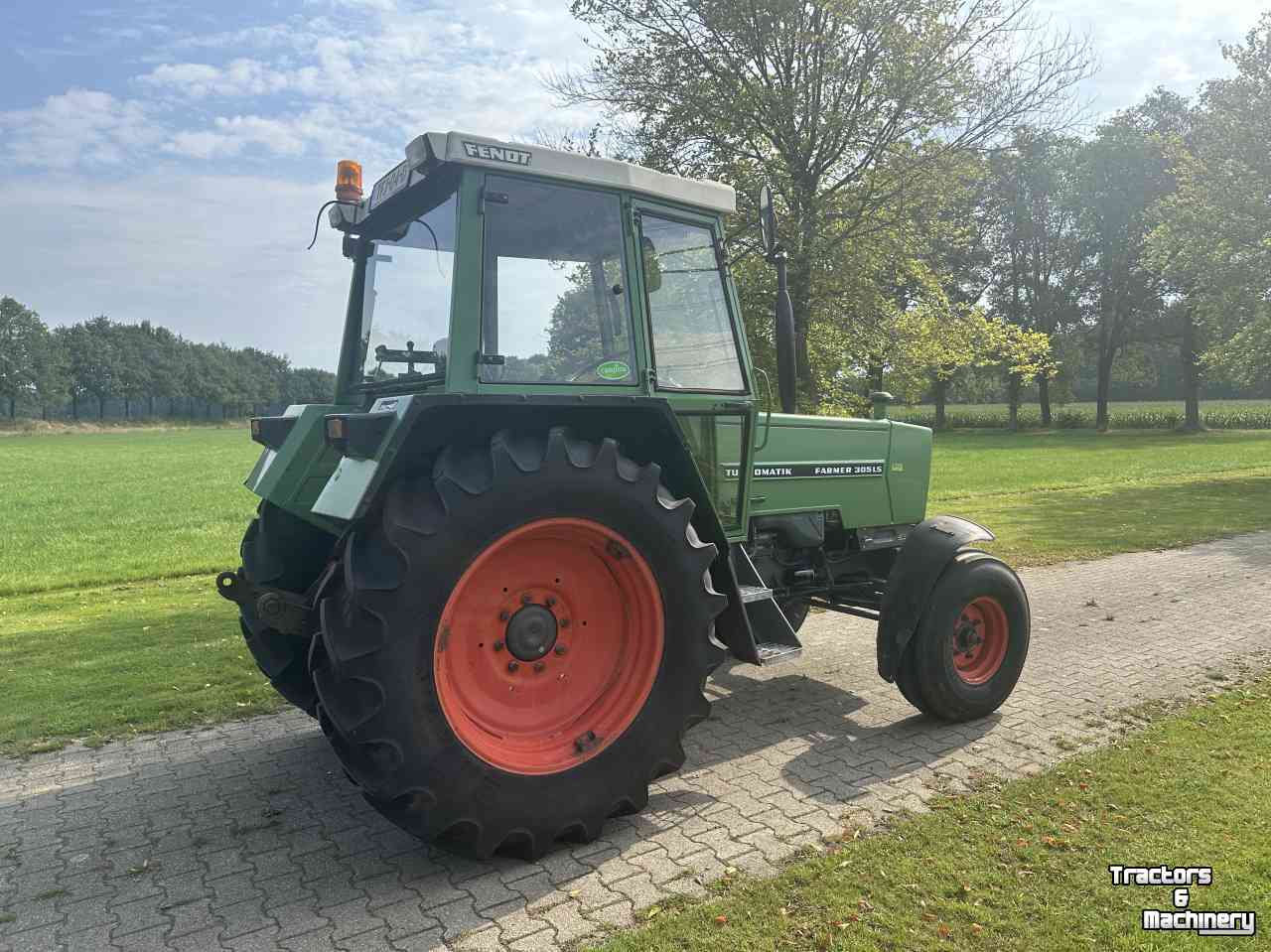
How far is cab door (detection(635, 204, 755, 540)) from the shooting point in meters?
4.05

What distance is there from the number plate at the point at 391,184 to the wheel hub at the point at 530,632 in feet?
6.85

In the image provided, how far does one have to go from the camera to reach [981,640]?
4965 millimetres

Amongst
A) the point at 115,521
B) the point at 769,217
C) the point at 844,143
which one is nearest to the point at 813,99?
the point at 844,143

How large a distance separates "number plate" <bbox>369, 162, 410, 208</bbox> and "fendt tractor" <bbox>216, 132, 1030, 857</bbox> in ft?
0.12

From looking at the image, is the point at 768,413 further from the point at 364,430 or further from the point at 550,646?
the point at 364,430

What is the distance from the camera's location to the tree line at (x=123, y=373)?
8925cm

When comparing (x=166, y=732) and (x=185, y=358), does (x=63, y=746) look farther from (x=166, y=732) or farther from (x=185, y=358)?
(x=185, y=358)

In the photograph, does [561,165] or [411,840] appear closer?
[411,840]

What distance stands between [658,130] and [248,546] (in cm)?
1031

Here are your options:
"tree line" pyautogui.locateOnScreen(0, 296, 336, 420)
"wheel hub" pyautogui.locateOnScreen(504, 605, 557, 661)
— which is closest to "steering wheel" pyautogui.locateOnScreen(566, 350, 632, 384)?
"wheel hub" pyautogui.locateOnScreen(504, 605, 557, 661)

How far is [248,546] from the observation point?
4.39m

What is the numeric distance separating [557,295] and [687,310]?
719 millimetres

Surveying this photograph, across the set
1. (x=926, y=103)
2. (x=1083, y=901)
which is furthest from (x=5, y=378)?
(x=1083, y=901)

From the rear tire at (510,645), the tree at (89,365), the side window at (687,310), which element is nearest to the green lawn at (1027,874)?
the rear tire at (510,645)
